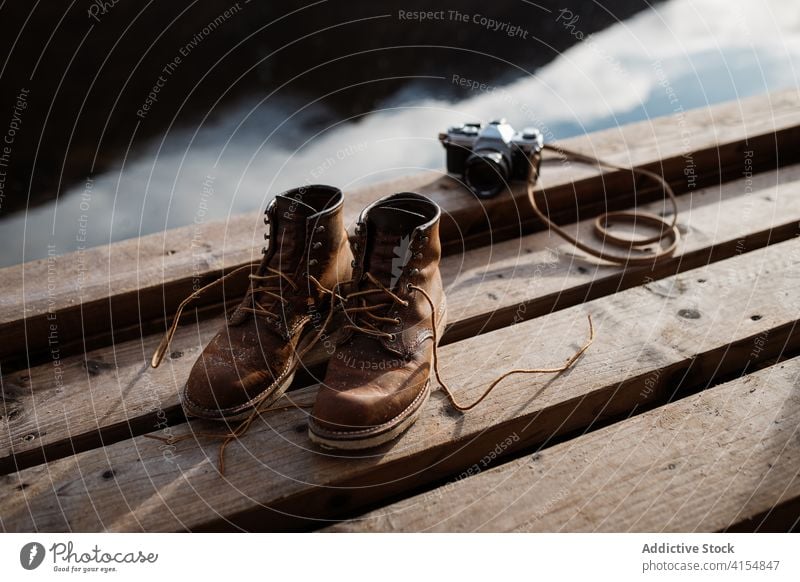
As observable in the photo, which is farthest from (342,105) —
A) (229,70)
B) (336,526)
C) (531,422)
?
(336,526)

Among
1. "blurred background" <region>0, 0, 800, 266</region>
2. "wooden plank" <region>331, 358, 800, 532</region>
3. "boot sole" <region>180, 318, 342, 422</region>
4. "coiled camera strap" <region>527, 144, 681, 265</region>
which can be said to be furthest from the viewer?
"blurred background" <region>0, 0, 800, 266</region>

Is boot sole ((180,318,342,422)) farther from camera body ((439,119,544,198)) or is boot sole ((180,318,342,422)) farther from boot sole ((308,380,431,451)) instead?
camera body ((439,119,544,198))

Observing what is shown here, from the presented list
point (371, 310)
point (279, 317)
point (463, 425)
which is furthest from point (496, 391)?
point (279, 317)

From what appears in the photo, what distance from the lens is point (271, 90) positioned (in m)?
2.13

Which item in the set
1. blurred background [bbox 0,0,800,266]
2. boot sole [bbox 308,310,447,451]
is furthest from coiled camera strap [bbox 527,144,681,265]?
boot sole [bbox 308,310,447,451]

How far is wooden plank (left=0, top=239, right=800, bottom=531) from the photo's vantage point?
888 millimetres

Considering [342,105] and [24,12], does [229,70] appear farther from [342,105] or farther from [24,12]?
[24,12]

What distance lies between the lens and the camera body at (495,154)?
1.42 metres

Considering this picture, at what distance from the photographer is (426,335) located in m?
1.05

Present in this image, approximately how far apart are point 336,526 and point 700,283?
76cm

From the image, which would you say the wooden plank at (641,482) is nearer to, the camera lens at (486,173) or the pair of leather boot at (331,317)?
the pair of leather boot at (331,317)

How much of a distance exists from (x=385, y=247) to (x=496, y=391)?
26 centimetres

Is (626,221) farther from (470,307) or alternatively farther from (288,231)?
(288,231)

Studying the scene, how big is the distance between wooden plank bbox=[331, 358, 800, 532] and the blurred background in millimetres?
829
